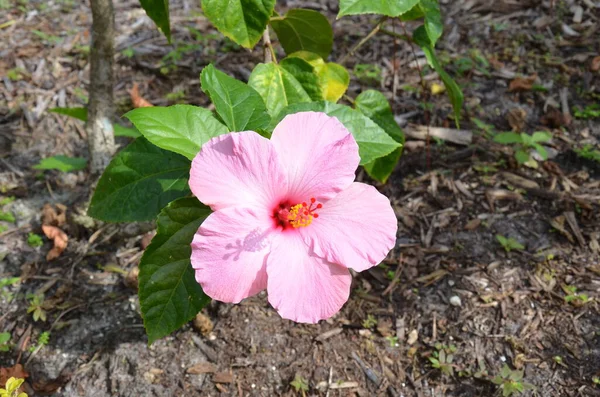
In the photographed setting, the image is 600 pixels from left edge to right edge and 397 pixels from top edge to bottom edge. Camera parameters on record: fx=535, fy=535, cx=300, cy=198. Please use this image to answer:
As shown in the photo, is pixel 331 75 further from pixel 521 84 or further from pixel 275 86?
pixel 521 84

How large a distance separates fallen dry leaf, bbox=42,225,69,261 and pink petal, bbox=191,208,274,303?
4.60 ft

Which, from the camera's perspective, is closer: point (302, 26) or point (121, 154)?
point (121, 154)

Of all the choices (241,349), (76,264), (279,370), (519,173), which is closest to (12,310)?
(76,264)

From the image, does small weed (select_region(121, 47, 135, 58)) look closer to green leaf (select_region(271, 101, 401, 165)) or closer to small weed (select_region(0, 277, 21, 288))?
small weed (select_region(0, 277, 21, 288))

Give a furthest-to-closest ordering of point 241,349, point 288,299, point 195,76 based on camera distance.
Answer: point 195,76
point 241,349
point 288,299

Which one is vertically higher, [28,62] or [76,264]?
[28,62]

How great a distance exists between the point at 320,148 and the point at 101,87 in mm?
1308

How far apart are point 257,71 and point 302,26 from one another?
1.31ft

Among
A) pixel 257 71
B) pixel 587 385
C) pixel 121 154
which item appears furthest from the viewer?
pixel 587 385

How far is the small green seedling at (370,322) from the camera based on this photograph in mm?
2193

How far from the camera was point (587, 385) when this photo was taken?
6.39 feet

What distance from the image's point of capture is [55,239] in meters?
2.38

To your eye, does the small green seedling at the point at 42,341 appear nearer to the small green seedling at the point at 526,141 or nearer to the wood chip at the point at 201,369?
the wood chip at the point at 201,369

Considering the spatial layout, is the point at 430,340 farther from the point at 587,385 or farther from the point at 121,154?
the point at 121,154
